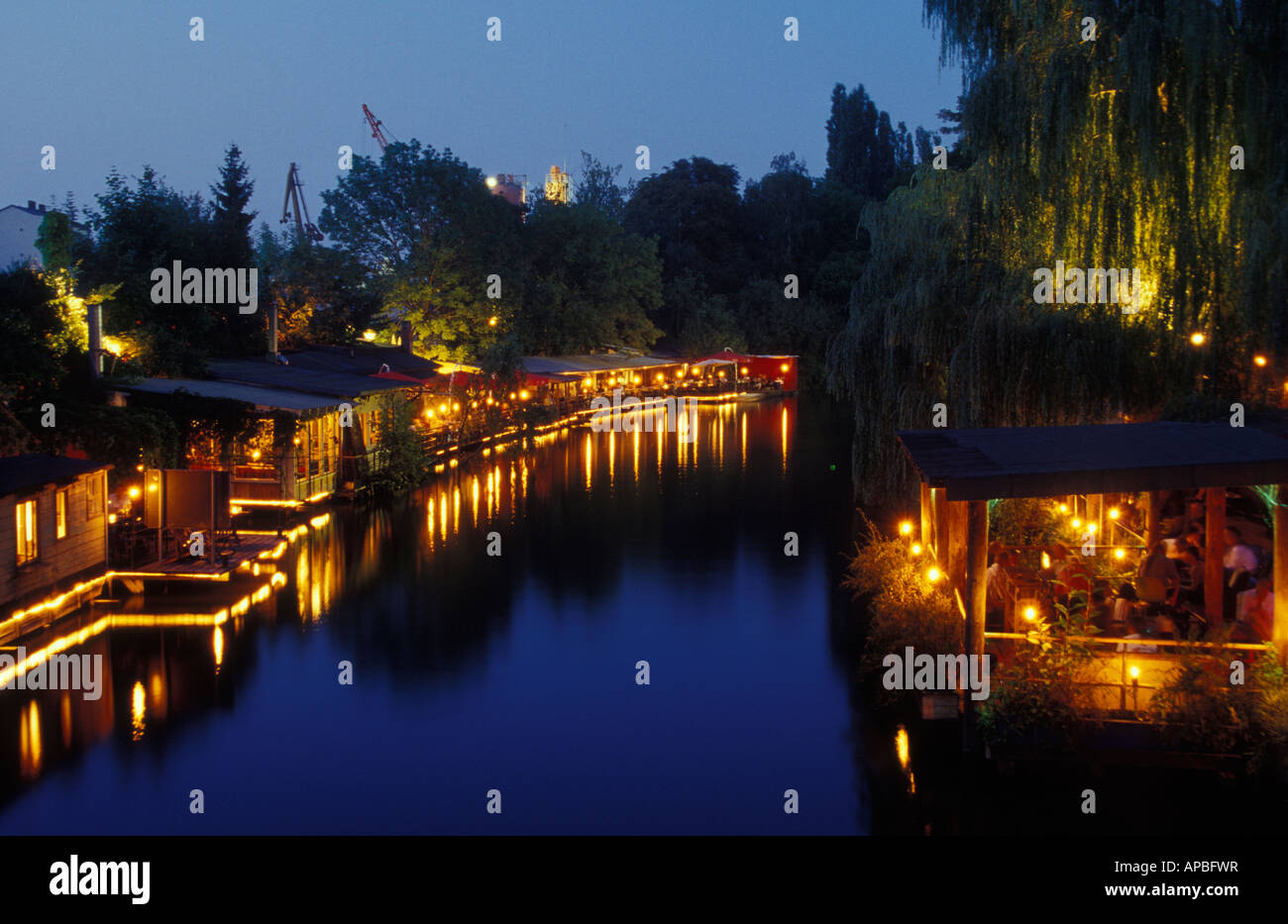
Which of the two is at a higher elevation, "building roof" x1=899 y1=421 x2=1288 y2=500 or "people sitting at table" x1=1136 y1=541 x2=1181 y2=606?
"building roof" x1=899 y1=421 x2=1288 y2=500

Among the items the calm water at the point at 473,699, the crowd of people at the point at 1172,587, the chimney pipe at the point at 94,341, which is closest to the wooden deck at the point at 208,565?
the calm water at the point at 473,699

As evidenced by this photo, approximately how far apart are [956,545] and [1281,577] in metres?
4.18

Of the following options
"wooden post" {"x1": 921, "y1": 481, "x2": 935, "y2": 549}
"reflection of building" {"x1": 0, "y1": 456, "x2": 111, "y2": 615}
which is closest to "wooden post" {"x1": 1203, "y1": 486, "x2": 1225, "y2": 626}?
"wooden post" {"x1": 921, "y1": 481, "x2": 935, "y2": 549}

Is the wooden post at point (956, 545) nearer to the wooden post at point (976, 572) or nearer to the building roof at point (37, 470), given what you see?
the wooden post at point (976, 572)

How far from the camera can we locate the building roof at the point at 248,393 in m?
22.3

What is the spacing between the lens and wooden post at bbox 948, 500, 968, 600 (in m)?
13.5

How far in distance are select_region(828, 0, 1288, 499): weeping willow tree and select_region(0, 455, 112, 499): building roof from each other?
38.4 ft

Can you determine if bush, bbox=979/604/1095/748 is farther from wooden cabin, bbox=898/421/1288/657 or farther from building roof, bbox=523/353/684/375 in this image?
building roof, bbox=523/353/684/375

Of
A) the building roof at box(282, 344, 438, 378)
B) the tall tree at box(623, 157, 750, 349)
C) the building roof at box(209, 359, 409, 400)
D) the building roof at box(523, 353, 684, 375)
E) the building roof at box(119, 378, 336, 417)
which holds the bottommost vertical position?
the building roof at box(119, 378, 336, 417)

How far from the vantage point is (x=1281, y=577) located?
988 centimetres

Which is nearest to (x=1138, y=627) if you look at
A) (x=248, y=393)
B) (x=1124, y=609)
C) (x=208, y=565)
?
(x=1124, y=609)

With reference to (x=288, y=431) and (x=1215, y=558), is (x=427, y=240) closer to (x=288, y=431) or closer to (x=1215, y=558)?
(x=288, y=431)

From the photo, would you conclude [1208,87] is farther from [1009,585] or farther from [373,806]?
[373,806]
